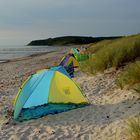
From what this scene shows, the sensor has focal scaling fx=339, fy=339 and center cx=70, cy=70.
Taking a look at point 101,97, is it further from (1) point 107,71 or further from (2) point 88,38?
(2) point 88,38

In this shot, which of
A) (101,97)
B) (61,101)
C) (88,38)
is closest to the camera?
(61,101)

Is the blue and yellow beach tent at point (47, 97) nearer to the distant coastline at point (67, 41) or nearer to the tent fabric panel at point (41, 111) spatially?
the tent fabric panel at point (41, 111)

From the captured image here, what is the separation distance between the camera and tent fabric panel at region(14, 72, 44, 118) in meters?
7.35

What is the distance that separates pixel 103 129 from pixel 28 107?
204 centimetres

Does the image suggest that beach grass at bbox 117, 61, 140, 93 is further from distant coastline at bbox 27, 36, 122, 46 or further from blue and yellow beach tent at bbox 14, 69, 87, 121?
distant coastline at bbox 27, 36, 122, 46

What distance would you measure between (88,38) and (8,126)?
320ft

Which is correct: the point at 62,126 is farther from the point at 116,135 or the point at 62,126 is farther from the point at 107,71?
the point at 107,71

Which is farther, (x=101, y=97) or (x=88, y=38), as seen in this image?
(x=88, y=38)

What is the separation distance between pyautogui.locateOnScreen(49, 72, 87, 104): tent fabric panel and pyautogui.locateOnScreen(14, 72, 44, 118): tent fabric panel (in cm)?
42

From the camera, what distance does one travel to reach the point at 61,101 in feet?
24.5

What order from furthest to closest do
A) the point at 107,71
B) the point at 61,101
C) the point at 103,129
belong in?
1. the point at 107,71
2. the point at 61,101
3. the point at 103,129

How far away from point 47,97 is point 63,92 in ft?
1.30

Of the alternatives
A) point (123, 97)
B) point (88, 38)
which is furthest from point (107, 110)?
point (88, 38)

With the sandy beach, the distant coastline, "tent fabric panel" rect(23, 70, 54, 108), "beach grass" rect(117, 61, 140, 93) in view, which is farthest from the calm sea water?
the sandy beach
